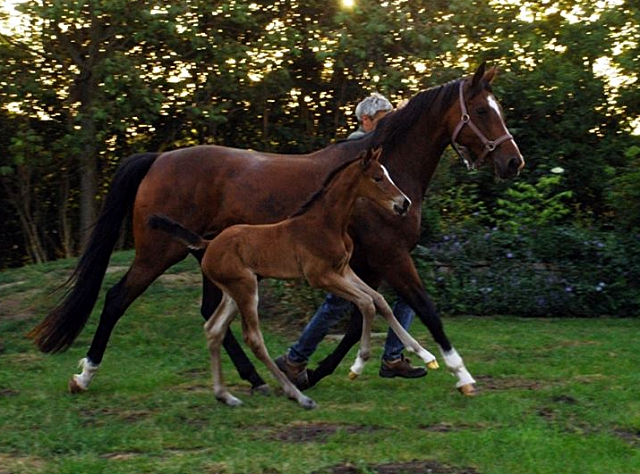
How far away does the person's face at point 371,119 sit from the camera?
734cm

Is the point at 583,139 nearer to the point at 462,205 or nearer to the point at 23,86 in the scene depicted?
the point at 462,205

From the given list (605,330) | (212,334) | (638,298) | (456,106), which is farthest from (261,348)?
(638,298)

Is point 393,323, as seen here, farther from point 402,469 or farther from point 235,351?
point 402,469

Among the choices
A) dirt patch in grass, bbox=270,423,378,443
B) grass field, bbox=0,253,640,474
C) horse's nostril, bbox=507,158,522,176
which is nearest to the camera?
grass field, bbox=0,253,640,474

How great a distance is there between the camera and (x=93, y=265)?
23.6 ft

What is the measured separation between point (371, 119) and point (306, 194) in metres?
0.99

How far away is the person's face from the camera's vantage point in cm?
734

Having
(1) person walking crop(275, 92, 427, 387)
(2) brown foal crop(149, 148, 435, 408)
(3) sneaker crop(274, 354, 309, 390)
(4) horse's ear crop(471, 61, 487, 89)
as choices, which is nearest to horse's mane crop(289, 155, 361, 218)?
(2) brown foal crop(149, 148, 435, 408)

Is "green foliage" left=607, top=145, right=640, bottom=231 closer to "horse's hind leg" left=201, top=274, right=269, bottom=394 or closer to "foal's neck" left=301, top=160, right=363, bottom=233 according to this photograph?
"foal's neck" left=301, top=160, right=363, bottom=233

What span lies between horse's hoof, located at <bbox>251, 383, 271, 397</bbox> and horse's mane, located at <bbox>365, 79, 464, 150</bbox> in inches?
71.3

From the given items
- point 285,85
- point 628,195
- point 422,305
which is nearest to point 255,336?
point 422,305

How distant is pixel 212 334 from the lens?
255 inches

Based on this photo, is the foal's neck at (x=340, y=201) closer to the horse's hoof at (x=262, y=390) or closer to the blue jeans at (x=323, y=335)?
the blue jeans at (x=323, y=335)

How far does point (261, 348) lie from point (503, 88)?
329 inches
